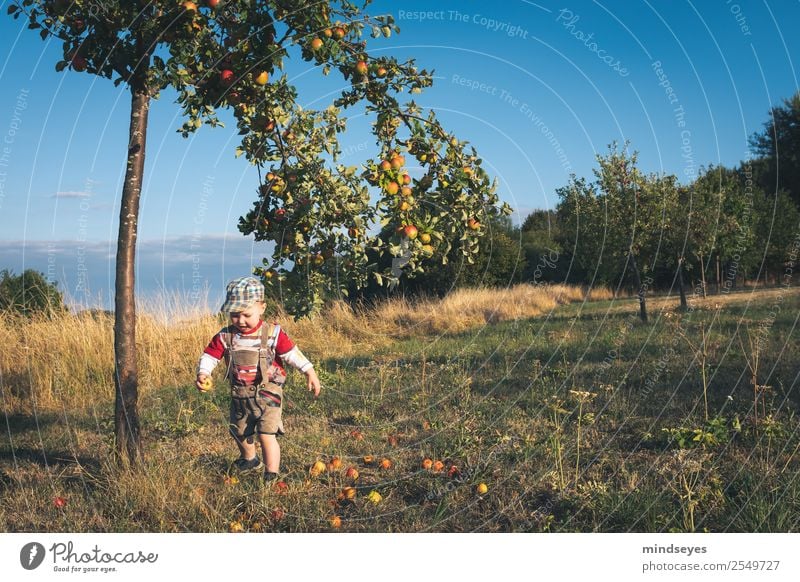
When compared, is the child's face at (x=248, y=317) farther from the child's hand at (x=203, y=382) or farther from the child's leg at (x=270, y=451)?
the child's leg at (x=270, y=451)

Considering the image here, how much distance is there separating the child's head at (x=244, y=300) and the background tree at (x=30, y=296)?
8.81m

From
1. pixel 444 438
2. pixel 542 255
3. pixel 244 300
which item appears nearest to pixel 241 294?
pixel 244 300

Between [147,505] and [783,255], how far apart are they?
36862 millimetres

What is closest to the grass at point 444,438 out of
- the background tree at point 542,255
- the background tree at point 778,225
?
the background tree at point 778,225

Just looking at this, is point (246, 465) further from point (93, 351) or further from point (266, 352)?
point (93, 351)

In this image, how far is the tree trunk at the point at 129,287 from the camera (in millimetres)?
5449

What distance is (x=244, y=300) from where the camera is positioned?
17.1ft

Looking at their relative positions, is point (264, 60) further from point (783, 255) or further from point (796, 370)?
point (783, 255)

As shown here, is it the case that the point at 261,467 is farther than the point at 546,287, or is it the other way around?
the point at 546,287

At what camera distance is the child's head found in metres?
5.21

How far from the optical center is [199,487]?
5.40 meters

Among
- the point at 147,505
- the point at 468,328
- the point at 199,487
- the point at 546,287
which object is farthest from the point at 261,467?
the point at 546,287

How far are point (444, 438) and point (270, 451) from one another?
6.71 ft

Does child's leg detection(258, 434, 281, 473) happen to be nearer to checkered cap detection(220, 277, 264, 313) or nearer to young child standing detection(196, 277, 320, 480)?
young child standing detection(196, 277, 320, 480)
